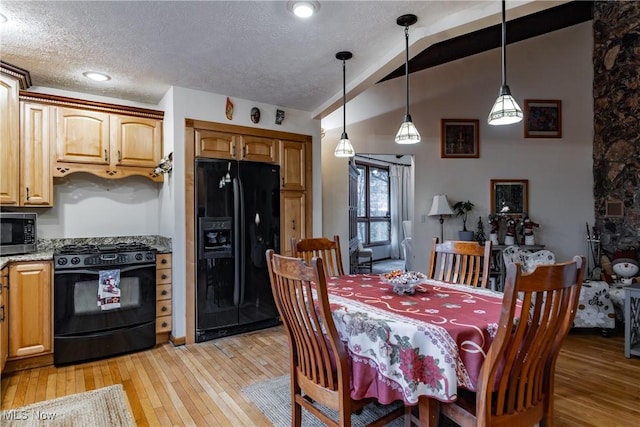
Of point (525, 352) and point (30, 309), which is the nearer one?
point (525, 352)

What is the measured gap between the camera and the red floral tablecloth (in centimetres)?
137

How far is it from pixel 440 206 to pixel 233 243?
2905 millimetres

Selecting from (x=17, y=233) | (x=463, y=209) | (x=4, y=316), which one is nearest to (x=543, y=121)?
(x=463, y=209)

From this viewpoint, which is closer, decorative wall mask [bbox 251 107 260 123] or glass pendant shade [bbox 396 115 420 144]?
glass pendant shade [bbox 396 115 420 144]

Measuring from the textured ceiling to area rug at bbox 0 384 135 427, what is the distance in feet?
7.92

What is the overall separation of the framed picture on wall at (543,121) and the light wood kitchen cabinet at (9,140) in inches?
233

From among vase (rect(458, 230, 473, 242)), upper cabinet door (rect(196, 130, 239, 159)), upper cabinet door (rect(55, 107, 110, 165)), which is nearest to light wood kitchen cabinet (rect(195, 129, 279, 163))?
upper cabinet door (rect(196, 130, 239, 159))

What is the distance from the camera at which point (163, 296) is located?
10.8 ft

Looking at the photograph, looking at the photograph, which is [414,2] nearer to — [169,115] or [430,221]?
[169,115]

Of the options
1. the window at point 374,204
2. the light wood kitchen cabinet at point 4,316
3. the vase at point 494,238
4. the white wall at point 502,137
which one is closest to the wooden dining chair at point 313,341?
the light wood kitchen cabinet at point 4,316

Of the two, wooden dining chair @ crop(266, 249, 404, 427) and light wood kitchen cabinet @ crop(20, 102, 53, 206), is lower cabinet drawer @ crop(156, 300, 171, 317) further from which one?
wooden dining chair @ crop(266, 249, 404, 427)

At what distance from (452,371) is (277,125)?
318 cm

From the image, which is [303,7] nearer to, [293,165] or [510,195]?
[293,165]

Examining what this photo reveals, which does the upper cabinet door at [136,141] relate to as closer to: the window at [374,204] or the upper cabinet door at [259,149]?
the upper cabinet door at [259,149]
